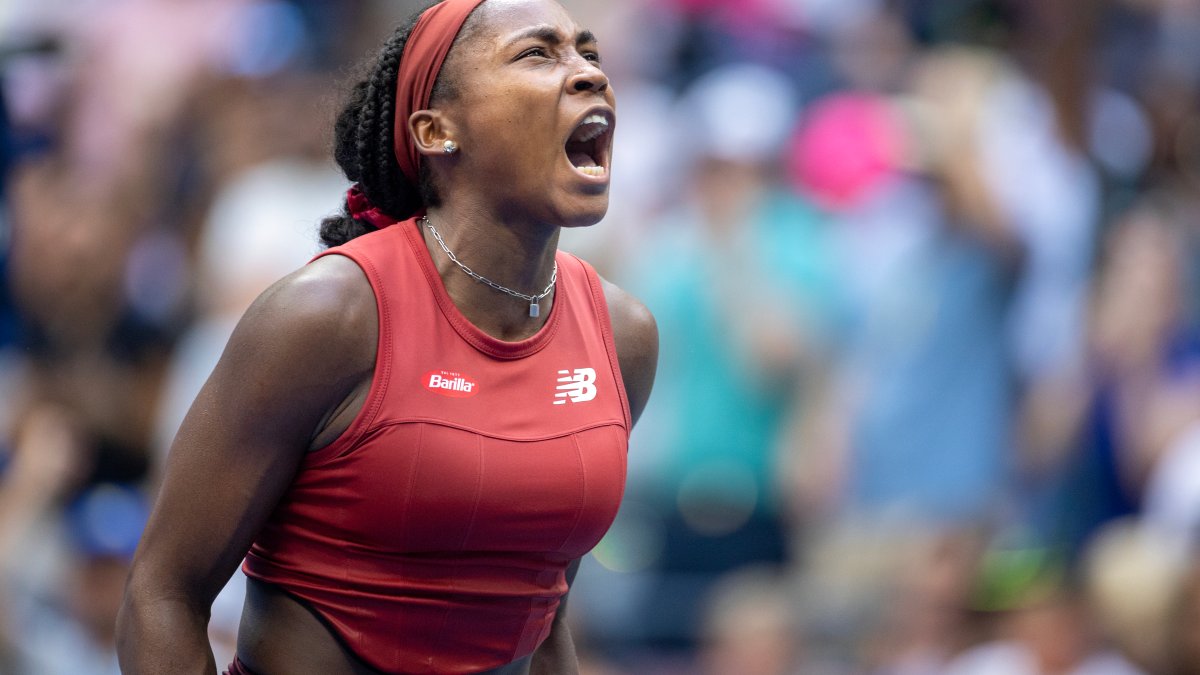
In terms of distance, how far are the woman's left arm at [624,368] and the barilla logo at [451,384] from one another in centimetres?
45

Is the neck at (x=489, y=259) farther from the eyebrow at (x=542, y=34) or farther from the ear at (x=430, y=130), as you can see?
the eyebrow at (x=542, y=34)

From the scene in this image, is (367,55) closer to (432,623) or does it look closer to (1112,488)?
(432,623)

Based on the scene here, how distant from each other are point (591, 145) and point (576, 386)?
1.39 feet

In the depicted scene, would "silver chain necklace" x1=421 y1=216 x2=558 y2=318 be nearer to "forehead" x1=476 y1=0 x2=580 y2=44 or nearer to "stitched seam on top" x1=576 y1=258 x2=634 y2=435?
"stitched seam on top" x1=576 y1=258 x2=634 y2=435

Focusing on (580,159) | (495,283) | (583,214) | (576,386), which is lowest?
(576,386)

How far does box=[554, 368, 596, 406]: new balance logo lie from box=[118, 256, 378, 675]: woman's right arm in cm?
36

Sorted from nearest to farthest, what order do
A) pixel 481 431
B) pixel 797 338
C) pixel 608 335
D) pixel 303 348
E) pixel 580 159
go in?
pixel 303 348 → pixel 481 431 → pixel 580 159 → pixel 608 335 → pixel 797 338

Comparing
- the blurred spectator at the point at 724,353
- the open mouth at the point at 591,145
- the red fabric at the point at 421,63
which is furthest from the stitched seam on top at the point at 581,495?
the blurred spectator at the point at 724,353

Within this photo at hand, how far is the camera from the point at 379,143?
9.20 feet

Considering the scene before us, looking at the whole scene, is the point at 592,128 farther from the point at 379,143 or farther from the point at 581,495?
the point at 581,495

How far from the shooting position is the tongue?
109 inches

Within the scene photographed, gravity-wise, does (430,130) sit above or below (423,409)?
above

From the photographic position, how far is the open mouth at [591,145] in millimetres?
2693

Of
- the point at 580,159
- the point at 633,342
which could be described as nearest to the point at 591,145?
the point at 580,159
